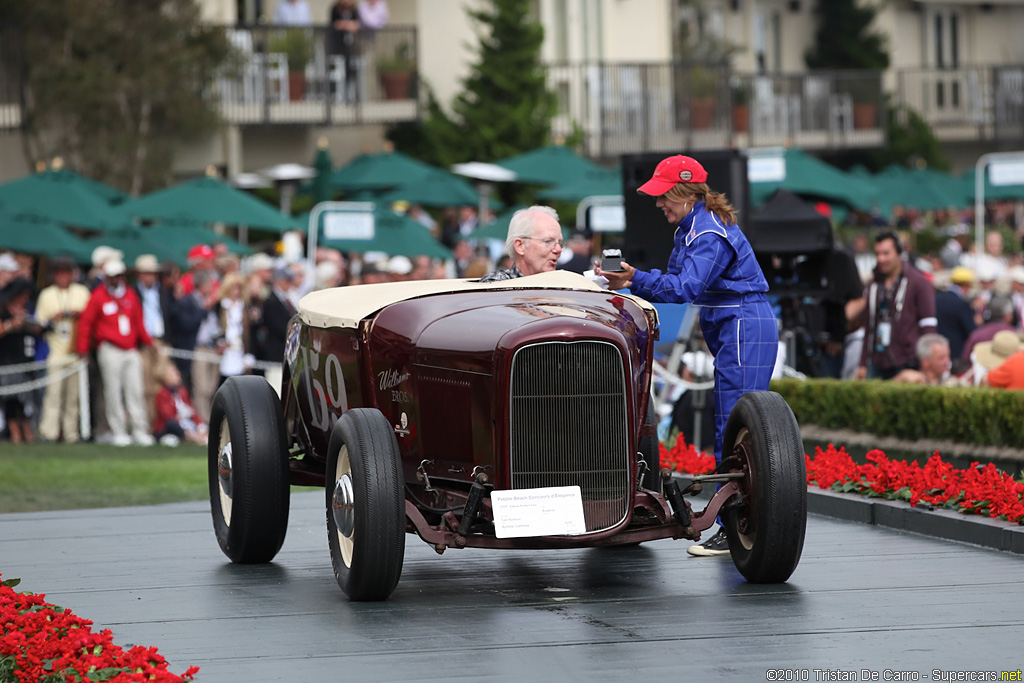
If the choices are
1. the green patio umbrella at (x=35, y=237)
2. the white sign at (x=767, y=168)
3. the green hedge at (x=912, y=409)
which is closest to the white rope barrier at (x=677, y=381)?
the green hedge at (x=912, y=409)

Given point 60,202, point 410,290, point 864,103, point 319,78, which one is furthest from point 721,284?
point 864,103

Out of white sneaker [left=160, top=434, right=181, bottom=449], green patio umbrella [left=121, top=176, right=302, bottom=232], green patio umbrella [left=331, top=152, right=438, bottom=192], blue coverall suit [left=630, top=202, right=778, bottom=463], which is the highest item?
green patio umbrella [left=331, top=152, right=438, bottom=192]

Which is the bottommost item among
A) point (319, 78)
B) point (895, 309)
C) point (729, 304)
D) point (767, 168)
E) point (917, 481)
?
point (917, 481)

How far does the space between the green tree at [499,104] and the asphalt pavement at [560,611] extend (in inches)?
979

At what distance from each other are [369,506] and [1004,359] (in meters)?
8.11

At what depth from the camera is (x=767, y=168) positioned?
2284 centimetres

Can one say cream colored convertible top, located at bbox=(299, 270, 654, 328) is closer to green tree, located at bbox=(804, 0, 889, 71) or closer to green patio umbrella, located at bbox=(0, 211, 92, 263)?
green patio umbrella, located at bbox=(0, 211, 92, 263)

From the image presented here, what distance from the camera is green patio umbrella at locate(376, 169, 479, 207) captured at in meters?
28.7

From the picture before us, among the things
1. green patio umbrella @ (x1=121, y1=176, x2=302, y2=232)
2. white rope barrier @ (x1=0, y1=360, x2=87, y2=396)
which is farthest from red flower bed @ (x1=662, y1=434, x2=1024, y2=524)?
green patio umbrella @ (x1=121, y1=176, x2=302, y2=232)

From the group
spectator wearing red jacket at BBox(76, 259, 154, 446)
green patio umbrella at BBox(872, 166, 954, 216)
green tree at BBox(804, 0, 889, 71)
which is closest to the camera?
spectator wearing red jacket at BBox(76, 259, 154, 446)

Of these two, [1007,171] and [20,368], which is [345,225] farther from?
[1007,171]

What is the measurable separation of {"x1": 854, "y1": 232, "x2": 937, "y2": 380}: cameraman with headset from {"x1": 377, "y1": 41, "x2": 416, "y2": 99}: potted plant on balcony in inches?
796

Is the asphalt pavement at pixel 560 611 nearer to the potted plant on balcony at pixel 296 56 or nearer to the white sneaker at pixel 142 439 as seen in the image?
the white sneaker at pixel 142 439

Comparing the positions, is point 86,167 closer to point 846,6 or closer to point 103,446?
point 103,446
